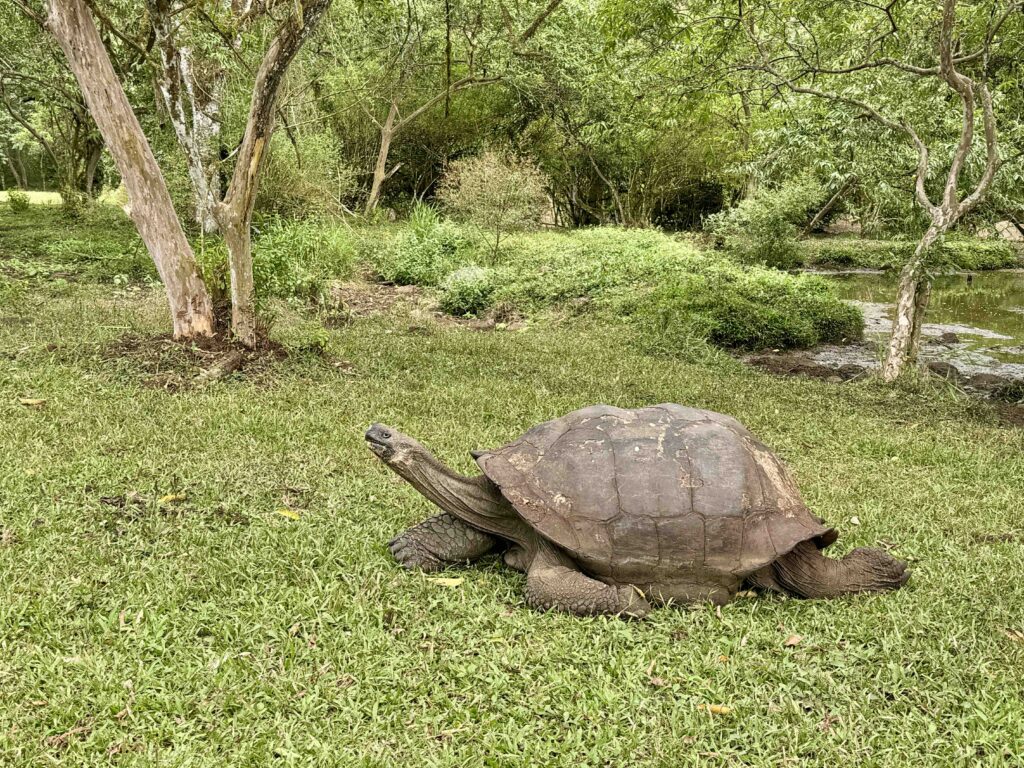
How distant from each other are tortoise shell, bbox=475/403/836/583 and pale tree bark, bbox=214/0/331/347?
4923mm

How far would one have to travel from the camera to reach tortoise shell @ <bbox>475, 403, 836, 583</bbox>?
373 cm

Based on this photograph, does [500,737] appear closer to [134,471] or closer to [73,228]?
[134,471]

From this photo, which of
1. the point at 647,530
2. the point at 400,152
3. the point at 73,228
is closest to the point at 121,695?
the point at 647,530

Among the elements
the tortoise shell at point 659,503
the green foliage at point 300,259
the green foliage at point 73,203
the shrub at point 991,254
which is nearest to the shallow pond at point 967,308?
the shrub at point 991,254

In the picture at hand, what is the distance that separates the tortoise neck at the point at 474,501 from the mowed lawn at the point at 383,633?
10.1 inches

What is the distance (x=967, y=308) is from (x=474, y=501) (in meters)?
17.2

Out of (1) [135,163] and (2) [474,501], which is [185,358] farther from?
(2) [474,501]

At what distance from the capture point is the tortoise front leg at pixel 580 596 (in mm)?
3754

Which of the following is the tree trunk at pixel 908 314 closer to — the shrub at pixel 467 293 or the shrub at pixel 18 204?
the shrub at pixel 467 293

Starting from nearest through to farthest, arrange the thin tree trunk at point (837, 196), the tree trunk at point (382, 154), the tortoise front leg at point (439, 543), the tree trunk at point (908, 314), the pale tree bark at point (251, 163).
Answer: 1. the tortoise front leg at point (439, 543)
2. the pale tree bark at point (251, 163)
3. the tree trunk at point (908, 314)
4. the thin tree trunk at point (837, 196)
5. the tree trunk at point (382, 154)

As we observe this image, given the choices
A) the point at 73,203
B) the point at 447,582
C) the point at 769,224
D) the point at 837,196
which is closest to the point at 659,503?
the point at 447,582

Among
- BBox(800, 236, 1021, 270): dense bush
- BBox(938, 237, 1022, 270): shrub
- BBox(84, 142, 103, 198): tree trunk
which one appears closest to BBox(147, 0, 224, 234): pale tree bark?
BBox(84, 142, 103, 198): tree trunk

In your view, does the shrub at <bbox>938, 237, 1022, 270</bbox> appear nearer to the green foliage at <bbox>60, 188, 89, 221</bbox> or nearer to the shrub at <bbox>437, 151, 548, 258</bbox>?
the shrub at <bbox>437, 151, 548, 258</bbox>

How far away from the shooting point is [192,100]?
10023mm
